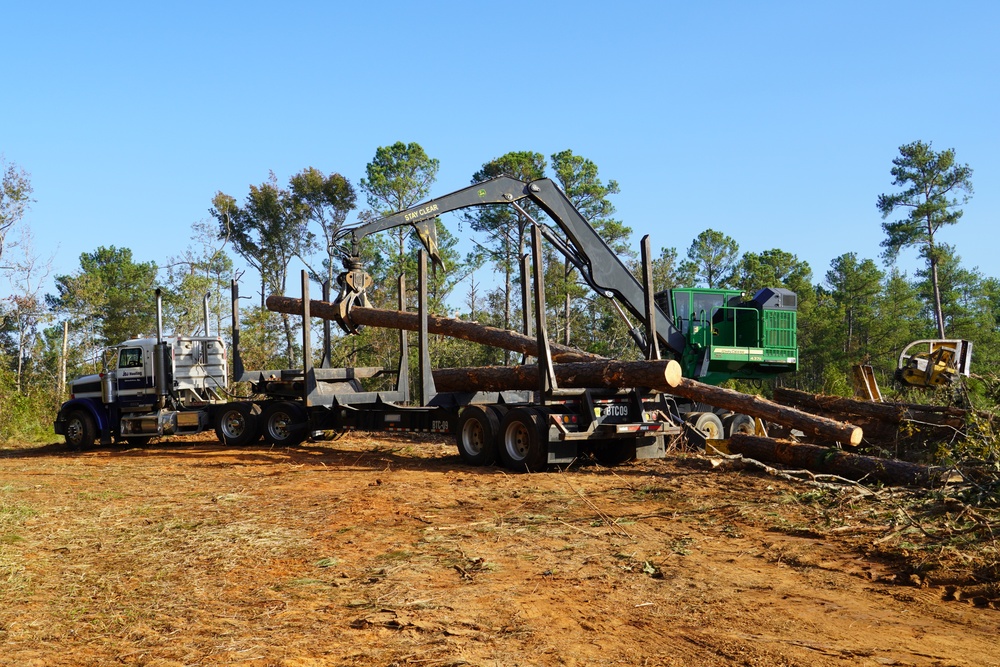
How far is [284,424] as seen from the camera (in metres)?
17.3

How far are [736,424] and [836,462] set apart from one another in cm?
539

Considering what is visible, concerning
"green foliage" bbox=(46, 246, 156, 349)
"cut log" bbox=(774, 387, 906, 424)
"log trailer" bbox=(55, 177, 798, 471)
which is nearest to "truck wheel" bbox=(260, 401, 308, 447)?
"log trailer" bbox=(55, 177, 798, 471)

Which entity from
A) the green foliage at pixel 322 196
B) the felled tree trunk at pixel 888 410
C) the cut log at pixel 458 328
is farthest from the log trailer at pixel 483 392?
the green foliage at pixel 322 196

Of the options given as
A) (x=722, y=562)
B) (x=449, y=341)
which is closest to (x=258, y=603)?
(x=722, y=562)

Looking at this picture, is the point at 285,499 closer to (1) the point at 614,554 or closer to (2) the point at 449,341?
(1) the point at 614,554

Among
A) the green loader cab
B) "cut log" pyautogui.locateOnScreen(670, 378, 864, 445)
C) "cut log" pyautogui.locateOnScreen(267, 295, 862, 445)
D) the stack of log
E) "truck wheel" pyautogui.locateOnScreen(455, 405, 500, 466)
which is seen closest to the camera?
"cut log" pyautogui.locateOnScreen(670, 378, 864, 445)

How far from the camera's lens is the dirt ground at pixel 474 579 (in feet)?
15.5

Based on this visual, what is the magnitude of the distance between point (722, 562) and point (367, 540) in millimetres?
3280

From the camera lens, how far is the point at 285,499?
10.4 meters

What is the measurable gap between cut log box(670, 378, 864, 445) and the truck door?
11.9 meters

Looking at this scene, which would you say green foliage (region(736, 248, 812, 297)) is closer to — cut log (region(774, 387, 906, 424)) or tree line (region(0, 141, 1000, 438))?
tree line (region(0, 141, 1000, 438))

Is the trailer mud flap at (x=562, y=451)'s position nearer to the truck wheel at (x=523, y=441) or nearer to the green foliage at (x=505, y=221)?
the truck wheel at (x=523, y=441)

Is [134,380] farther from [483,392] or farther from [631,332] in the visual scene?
[631,332]

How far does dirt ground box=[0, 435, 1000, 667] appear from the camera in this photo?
15.5 ft
